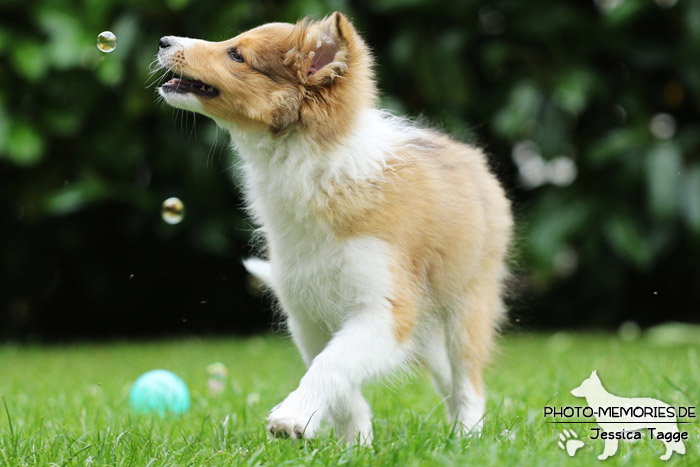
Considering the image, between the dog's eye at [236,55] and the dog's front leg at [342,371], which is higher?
the dog's eye at [236,55]

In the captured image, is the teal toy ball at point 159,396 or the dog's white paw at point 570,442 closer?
the dog's white paw at point 570,442

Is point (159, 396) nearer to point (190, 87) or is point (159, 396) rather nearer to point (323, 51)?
point (190, 87)

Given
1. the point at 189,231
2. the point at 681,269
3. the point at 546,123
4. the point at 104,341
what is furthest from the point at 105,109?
the point at 681,269

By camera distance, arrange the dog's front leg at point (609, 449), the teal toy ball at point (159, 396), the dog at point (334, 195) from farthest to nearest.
Answer: the teal toy ball at point (159, 396), the dog at point (334, 195), the dog's front leg at point (609, 449)

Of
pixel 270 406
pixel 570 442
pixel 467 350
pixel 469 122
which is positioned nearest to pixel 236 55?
pixel 467 350

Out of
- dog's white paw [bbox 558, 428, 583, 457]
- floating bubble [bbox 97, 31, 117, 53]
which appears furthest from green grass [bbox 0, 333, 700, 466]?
floating bubble [bbox 97, 31, 117, 53]

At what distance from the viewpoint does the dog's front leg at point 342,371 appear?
9.88ft

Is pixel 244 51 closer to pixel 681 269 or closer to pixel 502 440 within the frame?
pixel 502 440

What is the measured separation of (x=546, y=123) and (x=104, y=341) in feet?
15.7

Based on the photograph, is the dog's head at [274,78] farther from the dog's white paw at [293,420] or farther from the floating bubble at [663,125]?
the floating bubble at [663,125]

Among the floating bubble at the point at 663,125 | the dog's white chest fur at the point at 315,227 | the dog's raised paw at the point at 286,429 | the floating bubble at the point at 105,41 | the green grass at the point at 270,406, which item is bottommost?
the green grass at the point at 270,406

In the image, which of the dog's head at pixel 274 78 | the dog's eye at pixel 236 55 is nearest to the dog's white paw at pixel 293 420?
the dog's head at pixel 274 78

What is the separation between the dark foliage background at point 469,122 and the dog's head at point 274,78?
3279mm

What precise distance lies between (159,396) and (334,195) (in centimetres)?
171
